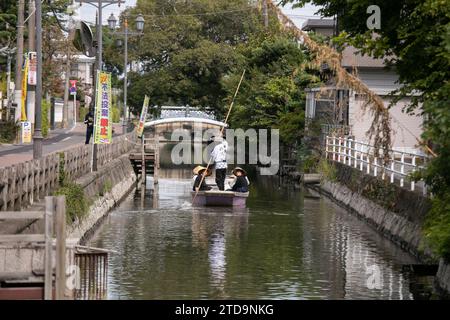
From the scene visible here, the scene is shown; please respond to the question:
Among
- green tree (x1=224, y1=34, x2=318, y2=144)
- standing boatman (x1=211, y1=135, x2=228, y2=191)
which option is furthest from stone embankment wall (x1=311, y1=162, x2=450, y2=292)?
green tree (x1=224, y1=34, x2=318, y2=144)

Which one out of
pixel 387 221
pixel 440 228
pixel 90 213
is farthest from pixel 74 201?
pixel 440 228

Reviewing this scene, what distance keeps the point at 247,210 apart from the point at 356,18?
13.3m

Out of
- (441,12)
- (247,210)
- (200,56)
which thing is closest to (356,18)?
(441,12)

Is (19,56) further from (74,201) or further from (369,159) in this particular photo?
(74,201)

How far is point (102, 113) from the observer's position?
34.8 meters

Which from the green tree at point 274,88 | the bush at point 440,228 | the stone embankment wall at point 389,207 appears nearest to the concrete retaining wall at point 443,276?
the stone embankment wall at point 389,207

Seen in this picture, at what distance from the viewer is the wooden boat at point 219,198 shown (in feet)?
119

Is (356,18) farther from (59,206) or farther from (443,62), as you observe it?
(59,206)

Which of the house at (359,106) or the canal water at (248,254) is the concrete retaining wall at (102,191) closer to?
the canal water at (248,254)

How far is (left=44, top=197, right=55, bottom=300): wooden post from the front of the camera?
47.2 feet

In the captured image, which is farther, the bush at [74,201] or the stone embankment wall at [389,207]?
the bush at [74,201]

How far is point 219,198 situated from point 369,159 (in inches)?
231

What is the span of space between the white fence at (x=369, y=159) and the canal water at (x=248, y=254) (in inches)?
74.6

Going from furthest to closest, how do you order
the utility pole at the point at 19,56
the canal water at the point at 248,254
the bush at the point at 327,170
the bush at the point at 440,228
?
the utility pole at the point at 19,56, the bush at the point at 327,170, the canal water at the point at 248,254, the bush at the point at 440,228
